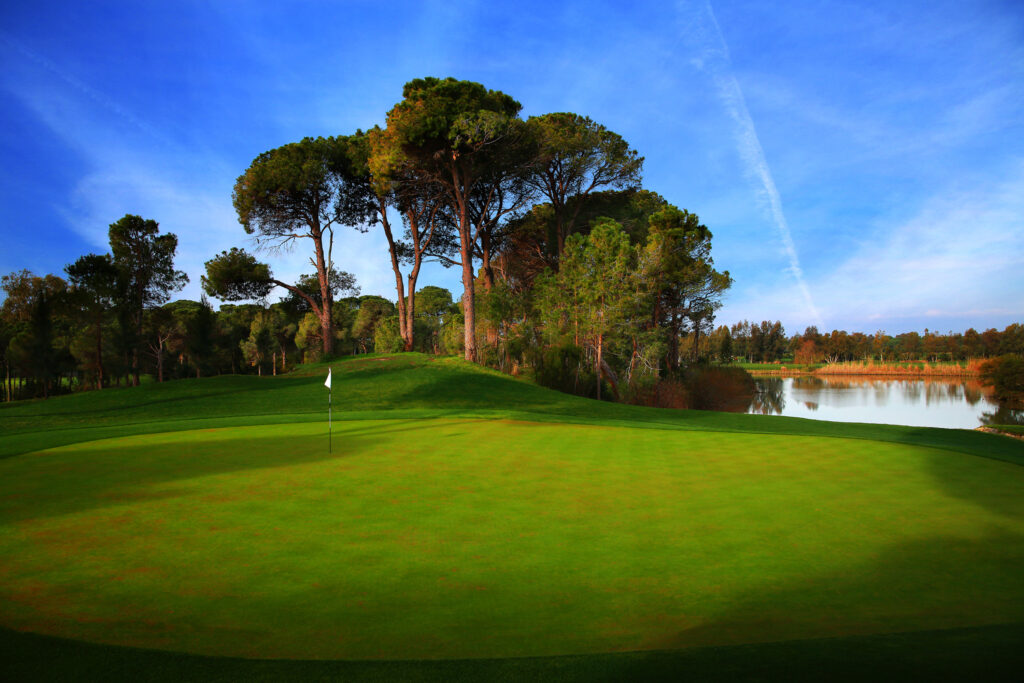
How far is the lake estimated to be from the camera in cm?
2127

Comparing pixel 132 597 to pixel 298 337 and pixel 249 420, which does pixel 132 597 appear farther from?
pixel 298 337

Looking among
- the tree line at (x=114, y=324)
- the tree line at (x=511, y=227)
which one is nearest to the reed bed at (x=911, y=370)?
the tree line at (x=511, y=227)

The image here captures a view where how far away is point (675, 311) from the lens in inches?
1319

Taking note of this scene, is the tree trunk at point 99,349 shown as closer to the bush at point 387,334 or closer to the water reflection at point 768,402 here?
the bush at point 387,334

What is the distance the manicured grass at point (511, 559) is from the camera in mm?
2430

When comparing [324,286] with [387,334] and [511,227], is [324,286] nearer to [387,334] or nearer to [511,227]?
[387,334]

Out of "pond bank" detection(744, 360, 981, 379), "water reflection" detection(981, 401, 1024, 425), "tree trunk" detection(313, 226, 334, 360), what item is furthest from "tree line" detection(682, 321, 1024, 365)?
"tree trunk" detection(313, 226, 334, 360)

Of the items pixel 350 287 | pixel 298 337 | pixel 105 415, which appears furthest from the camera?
pixel 298 337

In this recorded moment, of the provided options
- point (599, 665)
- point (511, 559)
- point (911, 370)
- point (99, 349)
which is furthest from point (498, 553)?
point (911, 370)

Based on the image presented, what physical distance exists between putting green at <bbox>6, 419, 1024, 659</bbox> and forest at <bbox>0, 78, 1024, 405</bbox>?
16672mm

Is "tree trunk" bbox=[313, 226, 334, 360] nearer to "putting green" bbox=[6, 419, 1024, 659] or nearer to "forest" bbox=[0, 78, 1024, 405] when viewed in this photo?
"forest" bbox=[0, 78, 1024, 405]

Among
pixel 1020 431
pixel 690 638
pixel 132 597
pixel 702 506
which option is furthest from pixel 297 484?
pixel 1020 431

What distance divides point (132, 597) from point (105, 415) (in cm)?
1374

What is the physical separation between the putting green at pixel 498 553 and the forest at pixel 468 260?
1667 centimetres
